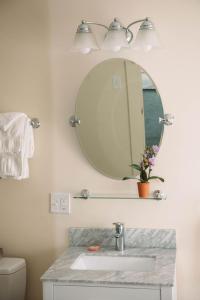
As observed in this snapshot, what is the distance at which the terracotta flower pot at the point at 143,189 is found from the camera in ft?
8.21

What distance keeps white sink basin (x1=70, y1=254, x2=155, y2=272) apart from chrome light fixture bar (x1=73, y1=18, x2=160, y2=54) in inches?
41.6

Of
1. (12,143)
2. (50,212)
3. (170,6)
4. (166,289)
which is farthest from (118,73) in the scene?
(166,289)

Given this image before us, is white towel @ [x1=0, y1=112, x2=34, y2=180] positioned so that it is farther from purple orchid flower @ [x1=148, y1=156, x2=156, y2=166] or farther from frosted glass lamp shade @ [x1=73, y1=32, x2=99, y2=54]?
purple orchid flower @ [x1=148, y1=156, x2=156, y2=166]

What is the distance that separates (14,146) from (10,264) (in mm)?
623

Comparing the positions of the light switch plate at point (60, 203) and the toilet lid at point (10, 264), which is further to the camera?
the light switch plate at point (60, 203)

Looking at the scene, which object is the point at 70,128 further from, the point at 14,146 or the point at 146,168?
the point at 146,168

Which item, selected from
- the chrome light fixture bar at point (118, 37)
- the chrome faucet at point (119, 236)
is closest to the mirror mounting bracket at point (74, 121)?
the chrome light fixture bar at point (118, 37)

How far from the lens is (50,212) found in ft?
8.94

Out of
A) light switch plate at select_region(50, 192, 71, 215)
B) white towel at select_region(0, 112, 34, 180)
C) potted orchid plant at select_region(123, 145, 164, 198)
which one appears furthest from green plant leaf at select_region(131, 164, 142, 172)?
white towel at select_region(0, 112, 34, 180)

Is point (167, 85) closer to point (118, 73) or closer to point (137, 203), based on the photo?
point (118, 73)

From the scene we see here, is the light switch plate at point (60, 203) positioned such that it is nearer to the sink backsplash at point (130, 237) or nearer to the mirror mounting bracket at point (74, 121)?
the sink backsplash at point (130, 237)

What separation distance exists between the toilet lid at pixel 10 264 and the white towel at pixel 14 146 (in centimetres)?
46

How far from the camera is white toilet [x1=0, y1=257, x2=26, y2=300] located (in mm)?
2525

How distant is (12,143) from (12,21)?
700 mm
